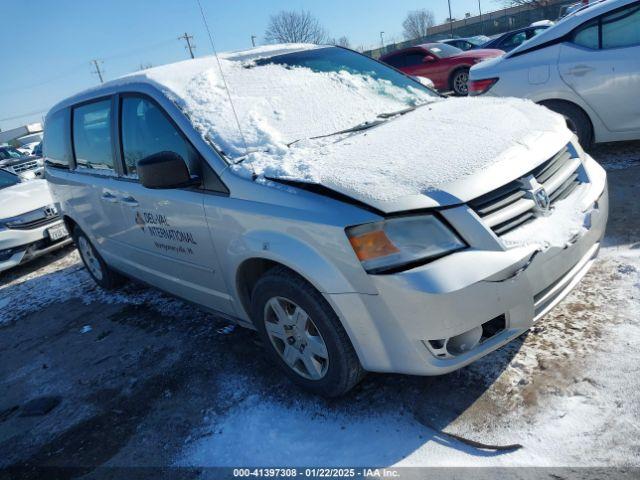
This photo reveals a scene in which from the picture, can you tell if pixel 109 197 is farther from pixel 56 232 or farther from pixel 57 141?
pixel 56 232

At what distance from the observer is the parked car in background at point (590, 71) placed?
451 cm

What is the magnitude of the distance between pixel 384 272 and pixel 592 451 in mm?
1062

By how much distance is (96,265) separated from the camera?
4.78m

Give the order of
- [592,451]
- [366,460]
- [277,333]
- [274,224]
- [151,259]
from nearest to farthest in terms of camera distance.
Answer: [592,451] < [366,460] < [274,224] < [277,333] < [151,259]

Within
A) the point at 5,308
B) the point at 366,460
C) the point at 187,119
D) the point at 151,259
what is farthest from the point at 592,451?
the point at 5,308

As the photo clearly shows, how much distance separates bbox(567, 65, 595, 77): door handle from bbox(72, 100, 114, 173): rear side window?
167 inches

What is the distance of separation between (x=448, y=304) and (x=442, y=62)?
1217 cm

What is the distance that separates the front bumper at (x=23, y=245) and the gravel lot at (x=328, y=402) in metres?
2.53

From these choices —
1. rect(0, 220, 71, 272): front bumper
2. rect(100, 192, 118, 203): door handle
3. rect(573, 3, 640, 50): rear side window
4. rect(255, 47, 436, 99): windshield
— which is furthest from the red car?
rect(100, 192, 118, 203): door handle

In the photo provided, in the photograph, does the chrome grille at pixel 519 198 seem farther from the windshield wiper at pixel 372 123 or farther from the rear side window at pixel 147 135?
the rear side window at pixel 147 135

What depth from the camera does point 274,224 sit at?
7.45ft

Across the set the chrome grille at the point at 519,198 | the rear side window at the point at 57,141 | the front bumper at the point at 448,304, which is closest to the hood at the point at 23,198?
the rear side window at the point at 57,141

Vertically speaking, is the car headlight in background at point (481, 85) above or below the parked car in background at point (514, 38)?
above

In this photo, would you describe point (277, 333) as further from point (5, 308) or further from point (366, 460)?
point (5, 308)
